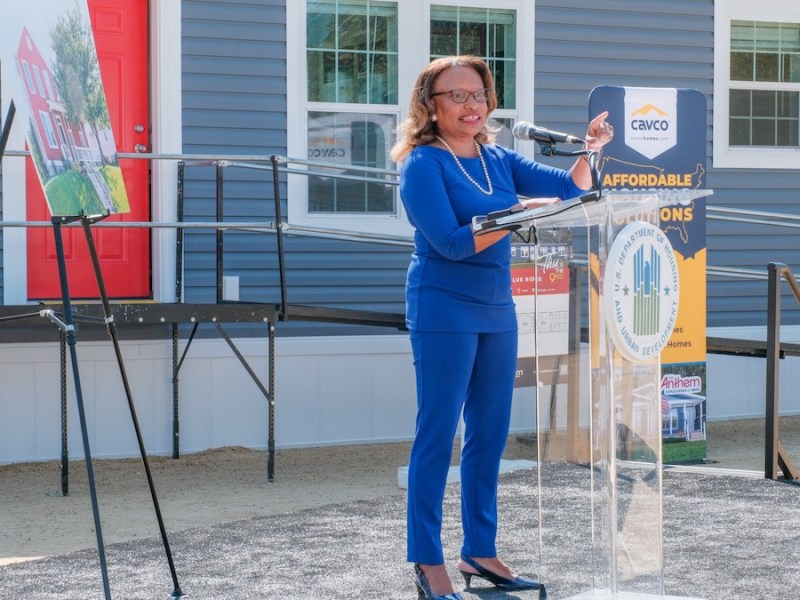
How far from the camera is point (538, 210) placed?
3.30 metres

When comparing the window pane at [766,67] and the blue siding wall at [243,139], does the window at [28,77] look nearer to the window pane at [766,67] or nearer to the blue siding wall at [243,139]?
the blue siding wall at [243,139]

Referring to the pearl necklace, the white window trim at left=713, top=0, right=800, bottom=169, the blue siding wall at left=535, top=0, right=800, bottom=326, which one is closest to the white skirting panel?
the blue siding wall at left=535, top=0, right=800, bottom=326

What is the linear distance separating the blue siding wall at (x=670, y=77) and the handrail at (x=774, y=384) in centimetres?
222

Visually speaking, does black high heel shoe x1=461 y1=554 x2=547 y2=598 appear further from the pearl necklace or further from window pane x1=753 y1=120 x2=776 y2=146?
window pane x1=753 y1=120 x2=776 y2=146

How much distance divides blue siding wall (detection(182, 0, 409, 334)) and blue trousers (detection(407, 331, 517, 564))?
376 cm

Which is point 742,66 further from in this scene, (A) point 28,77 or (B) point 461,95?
(A) point 28,77

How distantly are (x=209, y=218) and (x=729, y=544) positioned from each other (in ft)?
13.0

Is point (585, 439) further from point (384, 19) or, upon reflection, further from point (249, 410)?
point (384, 19)

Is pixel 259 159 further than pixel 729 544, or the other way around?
pixel 259 159

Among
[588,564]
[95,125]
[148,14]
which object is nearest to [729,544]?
[588,564]

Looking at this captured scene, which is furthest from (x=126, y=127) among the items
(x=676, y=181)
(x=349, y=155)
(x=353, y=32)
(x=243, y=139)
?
(x=676, y=181)

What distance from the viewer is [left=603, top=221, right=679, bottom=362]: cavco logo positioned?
129 inches

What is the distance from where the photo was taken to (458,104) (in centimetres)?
383

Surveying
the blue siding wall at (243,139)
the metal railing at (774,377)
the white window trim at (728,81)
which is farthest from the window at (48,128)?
the white window trim at (728,81)
